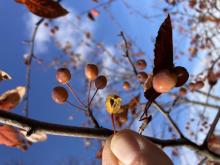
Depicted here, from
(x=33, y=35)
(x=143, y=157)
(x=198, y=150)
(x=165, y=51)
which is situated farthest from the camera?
(x=33, y=35)

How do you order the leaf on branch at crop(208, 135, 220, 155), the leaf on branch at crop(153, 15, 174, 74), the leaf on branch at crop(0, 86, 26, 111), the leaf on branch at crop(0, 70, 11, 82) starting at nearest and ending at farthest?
the leaf on branch at crop(153, 15, 174, 74), the leaf on branch at crop(0, 70, 11, 82), the leaf on branch at crop(0, 86, 26, 111), the leaf on branch at crop(208, 135, 220, 155)

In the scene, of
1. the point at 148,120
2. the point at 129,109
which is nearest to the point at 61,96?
the point at 148,120

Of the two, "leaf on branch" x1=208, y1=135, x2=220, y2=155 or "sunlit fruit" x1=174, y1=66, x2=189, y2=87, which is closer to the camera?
"sunlit fruit" x1=174, y1=66, x2=189, y2=87

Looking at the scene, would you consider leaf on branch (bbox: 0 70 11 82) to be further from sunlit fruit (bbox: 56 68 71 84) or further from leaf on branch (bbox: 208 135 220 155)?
leaf on branch (bbox: 208 135 220 155)

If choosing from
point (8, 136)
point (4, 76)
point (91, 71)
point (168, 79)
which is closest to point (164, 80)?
point (168, 79)

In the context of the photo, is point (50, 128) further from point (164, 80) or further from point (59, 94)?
point (164, 80)

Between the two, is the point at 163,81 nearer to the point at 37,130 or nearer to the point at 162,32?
the point at 162,32

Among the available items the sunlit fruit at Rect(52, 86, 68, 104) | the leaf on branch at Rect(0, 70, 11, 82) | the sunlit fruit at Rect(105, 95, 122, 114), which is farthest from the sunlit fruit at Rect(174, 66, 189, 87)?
the leaf on branch at Rect(0, 70, 11, 82)

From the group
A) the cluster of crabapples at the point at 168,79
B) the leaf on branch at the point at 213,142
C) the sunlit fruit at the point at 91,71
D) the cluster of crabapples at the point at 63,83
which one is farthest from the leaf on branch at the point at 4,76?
the leaf on branch at the point at 213,142
